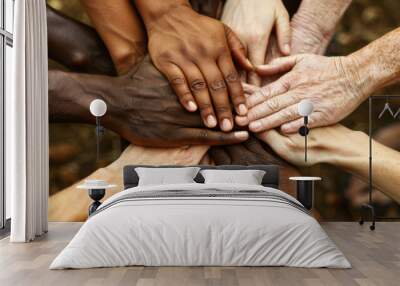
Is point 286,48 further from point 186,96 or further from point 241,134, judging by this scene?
point 186,96

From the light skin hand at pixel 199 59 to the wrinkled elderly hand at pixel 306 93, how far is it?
9.3 inches

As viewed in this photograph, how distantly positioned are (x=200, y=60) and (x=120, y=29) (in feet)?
3.52

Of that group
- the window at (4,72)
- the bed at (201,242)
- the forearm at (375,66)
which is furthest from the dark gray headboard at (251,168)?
the bed at (201,242)

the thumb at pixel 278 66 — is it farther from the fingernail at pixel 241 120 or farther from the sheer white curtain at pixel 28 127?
the sheer white curtain at pixel 28 127

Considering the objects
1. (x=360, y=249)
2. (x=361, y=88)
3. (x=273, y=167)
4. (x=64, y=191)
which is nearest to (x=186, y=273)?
(x=360, y=249)

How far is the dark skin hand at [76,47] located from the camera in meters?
7.26

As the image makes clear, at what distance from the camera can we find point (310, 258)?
445cm

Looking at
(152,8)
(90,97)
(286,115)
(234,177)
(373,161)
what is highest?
(152,8)

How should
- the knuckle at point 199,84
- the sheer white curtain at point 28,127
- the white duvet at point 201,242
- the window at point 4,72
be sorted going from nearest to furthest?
the white duvet at point 201,242
the sheer white curtain at point 28,127
the window at point 4,72
the knuckle at point 199,84

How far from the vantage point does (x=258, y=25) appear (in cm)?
723

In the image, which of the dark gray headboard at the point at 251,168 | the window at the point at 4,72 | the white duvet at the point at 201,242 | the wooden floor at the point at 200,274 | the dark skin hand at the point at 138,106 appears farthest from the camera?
the dark skin hand at the point at 138,106

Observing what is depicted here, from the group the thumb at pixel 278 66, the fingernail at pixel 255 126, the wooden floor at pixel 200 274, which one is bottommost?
the wooden floor at pixel 200 274

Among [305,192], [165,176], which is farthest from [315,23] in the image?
[165,176]

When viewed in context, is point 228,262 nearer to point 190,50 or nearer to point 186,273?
point 186,273
